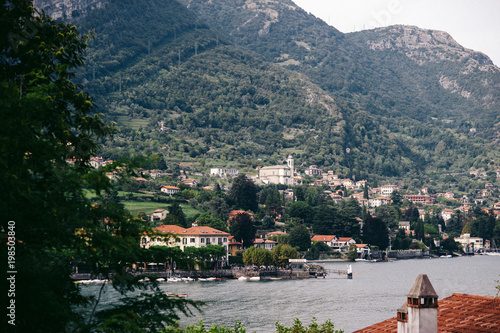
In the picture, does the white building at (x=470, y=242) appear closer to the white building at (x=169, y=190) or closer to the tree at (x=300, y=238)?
the tree at (x=300, y=238)

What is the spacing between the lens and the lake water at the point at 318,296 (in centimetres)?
5431

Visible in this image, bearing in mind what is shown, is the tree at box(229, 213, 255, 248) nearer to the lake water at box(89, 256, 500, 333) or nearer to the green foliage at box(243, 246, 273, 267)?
the green foliage at box(243, 246, 273, 267)

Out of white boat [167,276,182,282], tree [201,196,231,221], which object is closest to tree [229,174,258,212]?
tree [201,196,231,221]

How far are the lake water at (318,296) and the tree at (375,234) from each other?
47.1 metres

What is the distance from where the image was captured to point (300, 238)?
136 m

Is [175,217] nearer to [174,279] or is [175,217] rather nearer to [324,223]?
[174,279]

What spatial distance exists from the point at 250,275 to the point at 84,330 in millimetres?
91528

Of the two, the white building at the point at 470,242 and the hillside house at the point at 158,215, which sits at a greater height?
the hillside house at the point at 158,215

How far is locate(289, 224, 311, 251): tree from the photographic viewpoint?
135 meters

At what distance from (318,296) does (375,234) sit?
280ft

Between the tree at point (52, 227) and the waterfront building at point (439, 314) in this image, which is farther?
the waterfront building at point (439, 314)

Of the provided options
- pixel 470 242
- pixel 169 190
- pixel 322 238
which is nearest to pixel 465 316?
pixel 322 238

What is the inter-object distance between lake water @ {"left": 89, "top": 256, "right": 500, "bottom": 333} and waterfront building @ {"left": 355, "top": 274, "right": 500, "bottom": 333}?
97.2 feet

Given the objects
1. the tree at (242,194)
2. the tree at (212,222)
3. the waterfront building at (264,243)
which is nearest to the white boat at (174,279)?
the tree at (212,222)
